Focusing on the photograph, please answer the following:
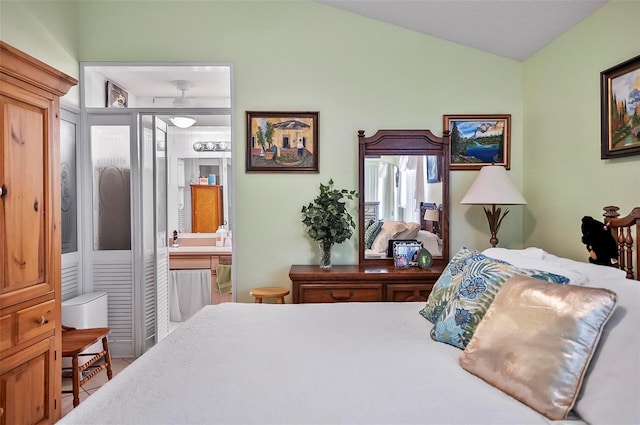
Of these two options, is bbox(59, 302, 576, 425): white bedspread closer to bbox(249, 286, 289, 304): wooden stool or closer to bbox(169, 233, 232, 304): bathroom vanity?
bbox(249, 286, 289, 304): wooden stool

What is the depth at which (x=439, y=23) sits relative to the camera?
118 inches

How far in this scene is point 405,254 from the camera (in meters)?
3.07

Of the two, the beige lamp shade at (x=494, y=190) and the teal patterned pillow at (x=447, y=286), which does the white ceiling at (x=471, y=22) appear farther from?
the teal patterned pillow at (x=447, y=286)

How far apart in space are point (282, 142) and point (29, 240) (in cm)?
185

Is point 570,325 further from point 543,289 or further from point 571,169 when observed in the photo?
point 571,169

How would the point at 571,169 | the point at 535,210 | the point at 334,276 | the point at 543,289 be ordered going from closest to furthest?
the point at 543,289, the point at 571,169, the point at 334,276, the point at 535,210

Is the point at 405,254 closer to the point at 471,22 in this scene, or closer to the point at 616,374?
the point at 471,22

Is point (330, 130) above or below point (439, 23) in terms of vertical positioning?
below

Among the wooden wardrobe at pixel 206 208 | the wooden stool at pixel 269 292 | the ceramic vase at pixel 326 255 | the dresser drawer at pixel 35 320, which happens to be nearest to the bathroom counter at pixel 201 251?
the wooden wardrobe at pixel 206 208

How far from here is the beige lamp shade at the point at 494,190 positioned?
2.79 metres

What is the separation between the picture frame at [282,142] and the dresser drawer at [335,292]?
98 cm

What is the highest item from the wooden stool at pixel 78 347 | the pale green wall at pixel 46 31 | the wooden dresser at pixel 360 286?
the pale green wall at pixel 46 31

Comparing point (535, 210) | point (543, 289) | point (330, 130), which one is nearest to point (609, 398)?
point (543, 289)

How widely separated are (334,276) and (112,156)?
2.19 meters
